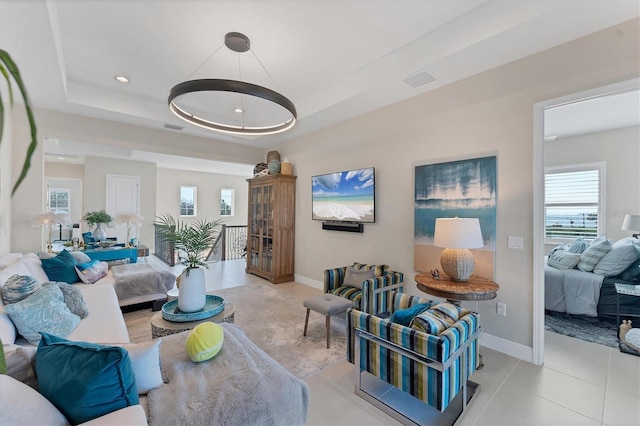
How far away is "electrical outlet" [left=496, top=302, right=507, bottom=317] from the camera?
287cm

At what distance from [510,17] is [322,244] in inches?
149

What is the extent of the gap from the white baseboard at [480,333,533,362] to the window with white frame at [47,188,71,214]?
445 inches

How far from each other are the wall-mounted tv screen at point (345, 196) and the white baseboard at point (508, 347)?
1936 mm

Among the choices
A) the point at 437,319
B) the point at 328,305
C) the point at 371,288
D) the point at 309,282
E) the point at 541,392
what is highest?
the point at 437,319

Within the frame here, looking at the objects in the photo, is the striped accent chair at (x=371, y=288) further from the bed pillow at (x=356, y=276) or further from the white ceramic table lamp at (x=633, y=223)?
the white ceramic table lamp at (x=633, y=223)

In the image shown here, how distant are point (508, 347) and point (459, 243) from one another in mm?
1244

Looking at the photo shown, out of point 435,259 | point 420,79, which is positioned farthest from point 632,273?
point 420,79

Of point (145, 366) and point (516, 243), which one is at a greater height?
point (516, 243)

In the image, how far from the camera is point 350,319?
225 cm

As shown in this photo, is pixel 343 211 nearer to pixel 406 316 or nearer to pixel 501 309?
pixel 501 309

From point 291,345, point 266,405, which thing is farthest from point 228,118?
point 266,405

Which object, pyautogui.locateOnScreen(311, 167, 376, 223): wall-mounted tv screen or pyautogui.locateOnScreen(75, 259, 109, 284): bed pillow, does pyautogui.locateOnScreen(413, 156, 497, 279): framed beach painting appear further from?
pyautogui.locateOnScreen(75, 259, 109, 284): bed pillow

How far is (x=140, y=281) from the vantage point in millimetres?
3760

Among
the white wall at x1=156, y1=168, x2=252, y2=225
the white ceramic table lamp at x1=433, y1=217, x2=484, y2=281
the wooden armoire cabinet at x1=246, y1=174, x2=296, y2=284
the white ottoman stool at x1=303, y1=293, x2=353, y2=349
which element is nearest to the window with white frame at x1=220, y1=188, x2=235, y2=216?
the white wall at x1=156, y1=168, x2=252, y2=225
